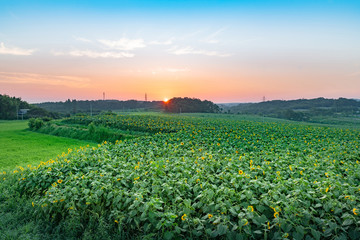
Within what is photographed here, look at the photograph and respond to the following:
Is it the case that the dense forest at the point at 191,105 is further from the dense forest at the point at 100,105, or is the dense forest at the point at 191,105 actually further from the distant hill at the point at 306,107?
the dense forest at the point at 100,105

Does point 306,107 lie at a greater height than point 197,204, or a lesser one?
greater

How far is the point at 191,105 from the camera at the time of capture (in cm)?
7231

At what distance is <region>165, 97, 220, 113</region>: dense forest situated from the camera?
67.1 meters

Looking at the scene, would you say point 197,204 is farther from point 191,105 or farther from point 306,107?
point 306,107

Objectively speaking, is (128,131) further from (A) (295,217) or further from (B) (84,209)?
(A) (295,217)

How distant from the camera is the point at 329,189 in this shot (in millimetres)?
4395

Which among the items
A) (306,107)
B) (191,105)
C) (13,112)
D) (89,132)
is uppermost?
(191,105)

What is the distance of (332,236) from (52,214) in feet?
16.0

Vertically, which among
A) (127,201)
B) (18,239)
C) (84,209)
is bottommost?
(18,239)

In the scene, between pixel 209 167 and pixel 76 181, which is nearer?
pixel 76 181

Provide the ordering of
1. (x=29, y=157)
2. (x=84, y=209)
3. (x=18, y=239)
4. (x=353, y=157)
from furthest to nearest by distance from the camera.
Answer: (x=29, y=157) < (x=353, y=157) < (x=84, y=209) < (x=18, y=239)

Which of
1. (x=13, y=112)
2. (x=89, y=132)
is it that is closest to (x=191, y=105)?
(x=13, y=112)

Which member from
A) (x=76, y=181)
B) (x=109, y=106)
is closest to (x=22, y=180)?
(x=76, y=181)

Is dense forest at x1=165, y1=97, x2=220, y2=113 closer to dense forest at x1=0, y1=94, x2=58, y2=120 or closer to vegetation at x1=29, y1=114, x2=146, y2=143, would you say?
dense forest at x1=0, y1=94, x2=58, y2=120
